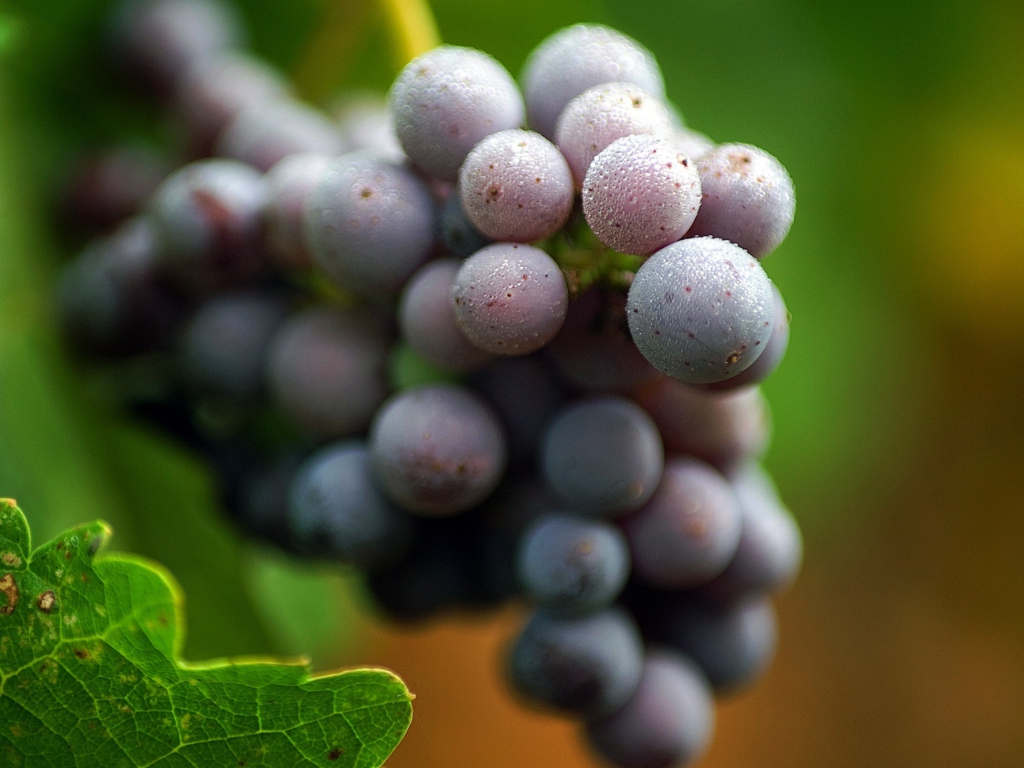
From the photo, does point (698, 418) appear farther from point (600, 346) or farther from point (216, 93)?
point (216, 93)

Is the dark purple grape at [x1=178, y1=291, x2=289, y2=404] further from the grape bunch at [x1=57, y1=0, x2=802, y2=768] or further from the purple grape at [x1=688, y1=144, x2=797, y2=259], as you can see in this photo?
the purple grape at [x1=688, y1=144, x2=797, y2=259]

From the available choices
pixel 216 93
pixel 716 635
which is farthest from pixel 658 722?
pixel 216 93

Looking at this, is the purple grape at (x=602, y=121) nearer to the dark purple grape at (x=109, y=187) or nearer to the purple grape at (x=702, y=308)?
the purple grape at (x=702, y=308)

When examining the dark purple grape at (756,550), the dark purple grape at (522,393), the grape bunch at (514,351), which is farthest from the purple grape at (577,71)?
the dark purple grape at (756,550)

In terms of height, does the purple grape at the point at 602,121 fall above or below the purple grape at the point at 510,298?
above

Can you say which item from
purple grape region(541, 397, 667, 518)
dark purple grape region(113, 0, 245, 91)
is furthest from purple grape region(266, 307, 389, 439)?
dark purple grape region(113, 0, 245, 91)

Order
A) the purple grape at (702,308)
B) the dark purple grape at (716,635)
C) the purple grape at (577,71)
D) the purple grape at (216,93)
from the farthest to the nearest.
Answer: the purple grape at (216,93)
the dark purple grape at (716,635)
the purple grape at (577,71)
the purple grape at (702,308)
